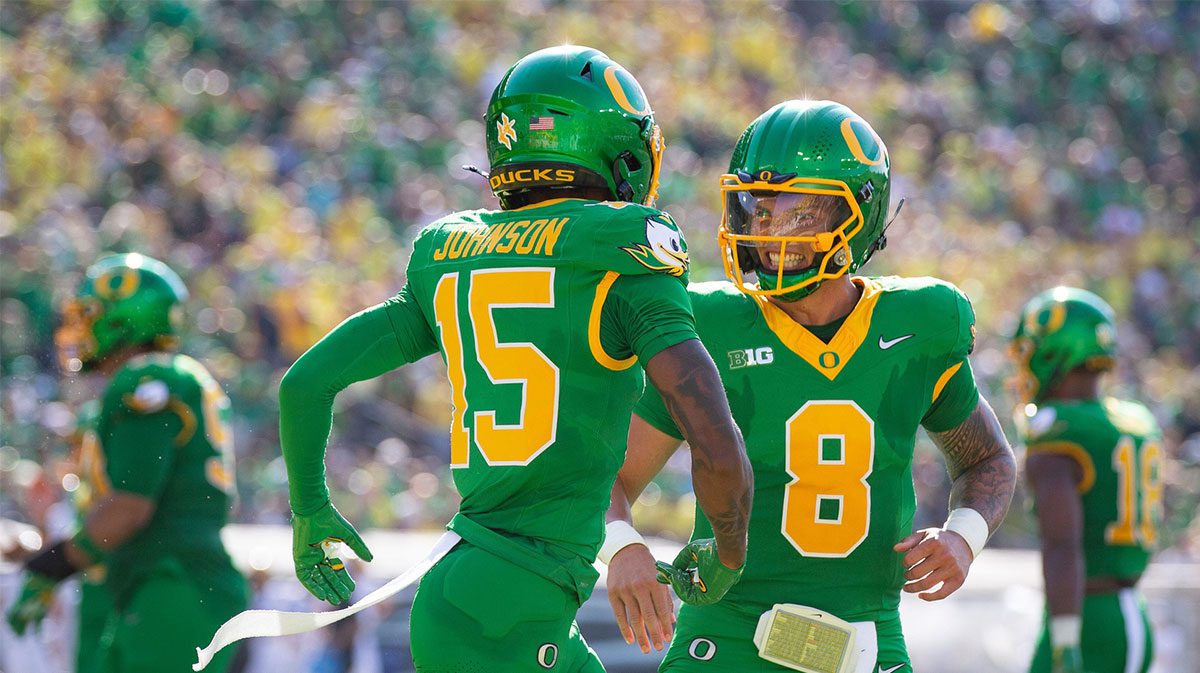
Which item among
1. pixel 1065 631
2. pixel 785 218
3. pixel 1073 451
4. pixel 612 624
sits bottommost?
pixel 612 624

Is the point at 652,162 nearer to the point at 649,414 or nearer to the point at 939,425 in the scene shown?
the point at 649,414

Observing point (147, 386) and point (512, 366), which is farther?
point (147, 386)

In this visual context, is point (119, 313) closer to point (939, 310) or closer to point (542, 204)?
point (542, 204)

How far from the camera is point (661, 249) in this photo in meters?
2.79

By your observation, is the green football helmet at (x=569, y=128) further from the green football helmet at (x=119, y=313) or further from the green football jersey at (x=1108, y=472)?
the green football jersey at (x=1108, y=472)

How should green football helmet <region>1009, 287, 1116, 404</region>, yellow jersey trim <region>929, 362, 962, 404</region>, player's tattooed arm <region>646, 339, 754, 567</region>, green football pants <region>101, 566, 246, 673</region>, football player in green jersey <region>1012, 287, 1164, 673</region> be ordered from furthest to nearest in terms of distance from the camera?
1. green football helmet <region>1009, 287, 1116, 404</region>
2. football player in green jersey <region>1012, 287, 1164, 673</region>
3. green football pants <region>101, 566, 246, 673</region>
4. yellow jersey trim <region>929, 362, 962, 404</region>
5. player's tattooed arm <region>646, 339, 754, 567</region>

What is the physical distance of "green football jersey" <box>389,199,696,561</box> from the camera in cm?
279

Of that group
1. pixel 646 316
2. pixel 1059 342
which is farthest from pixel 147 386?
pixel 1059 342

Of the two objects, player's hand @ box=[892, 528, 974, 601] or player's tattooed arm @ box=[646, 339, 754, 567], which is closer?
player's tattooed arm @ box=[646, 339, 754, 567]

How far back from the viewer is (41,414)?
31.1ft

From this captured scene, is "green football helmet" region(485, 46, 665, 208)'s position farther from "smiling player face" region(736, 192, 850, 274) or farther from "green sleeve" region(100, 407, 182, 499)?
"green sleeve" region(100, 407, 182, 499)

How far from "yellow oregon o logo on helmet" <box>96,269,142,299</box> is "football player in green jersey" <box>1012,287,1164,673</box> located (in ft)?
10.5

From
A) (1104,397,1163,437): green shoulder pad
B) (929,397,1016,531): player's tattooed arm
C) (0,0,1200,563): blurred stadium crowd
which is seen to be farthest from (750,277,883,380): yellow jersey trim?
(0,0,1200,563): blurred stadium crowd

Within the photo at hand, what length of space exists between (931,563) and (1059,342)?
276cm
